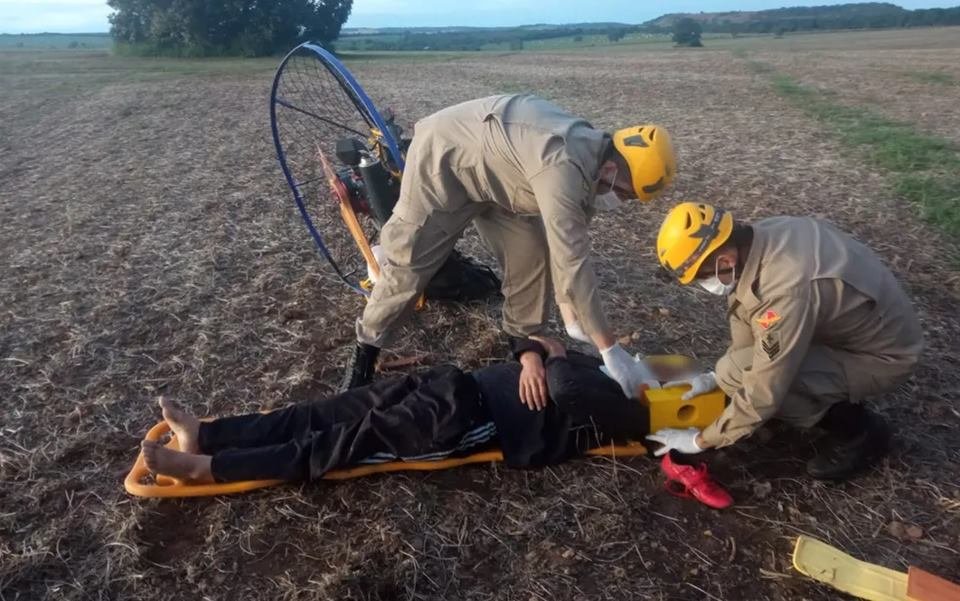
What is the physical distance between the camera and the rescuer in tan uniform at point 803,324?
122 inches

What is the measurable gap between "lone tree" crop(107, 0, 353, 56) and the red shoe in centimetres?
3918

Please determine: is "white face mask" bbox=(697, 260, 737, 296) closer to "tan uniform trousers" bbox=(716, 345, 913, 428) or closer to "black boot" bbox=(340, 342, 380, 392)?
"tan uniform trousers" bbox=(716, 345, 913, 428)

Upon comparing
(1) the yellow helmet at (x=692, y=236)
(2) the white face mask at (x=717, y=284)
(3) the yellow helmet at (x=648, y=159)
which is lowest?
(2) the white face mask at (x=717, y=284)

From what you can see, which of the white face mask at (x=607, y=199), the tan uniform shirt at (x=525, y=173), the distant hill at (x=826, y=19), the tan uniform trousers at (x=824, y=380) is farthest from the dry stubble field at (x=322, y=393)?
the distant hill at (x=826, y=19)

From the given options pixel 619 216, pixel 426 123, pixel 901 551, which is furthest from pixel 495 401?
pixel 619 216

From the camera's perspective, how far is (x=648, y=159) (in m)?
3.42

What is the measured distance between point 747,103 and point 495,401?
13316 mm

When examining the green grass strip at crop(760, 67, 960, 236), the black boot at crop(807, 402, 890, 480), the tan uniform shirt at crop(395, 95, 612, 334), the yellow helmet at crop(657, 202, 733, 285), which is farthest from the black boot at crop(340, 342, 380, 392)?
the green grass strip at crop(760, 67, 960, 236)

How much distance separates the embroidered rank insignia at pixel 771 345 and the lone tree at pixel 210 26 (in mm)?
39425

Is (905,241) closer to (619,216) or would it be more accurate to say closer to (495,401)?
(619,216)

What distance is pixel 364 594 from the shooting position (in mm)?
2990

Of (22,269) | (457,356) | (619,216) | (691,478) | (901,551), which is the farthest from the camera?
(619,216)

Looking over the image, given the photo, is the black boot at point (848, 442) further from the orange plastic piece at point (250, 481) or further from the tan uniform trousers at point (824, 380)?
the orange plastic piece at point (250, 481)

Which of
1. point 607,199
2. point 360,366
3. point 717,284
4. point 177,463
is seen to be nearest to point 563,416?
point 717,284
